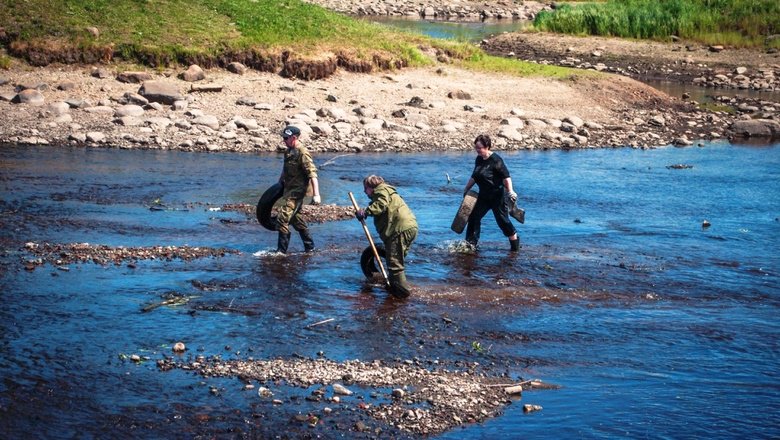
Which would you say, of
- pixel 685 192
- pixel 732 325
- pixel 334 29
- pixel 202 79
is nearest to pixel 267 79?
pixel 202 79

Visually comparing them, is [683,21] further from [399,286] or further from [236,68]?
[399,286]

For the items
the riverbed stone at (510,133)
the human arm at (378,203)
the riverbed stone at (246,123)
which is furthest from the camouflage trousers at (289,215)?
the riverbed stone at (510,133)

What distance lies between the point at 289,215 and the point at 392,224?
2.62 m

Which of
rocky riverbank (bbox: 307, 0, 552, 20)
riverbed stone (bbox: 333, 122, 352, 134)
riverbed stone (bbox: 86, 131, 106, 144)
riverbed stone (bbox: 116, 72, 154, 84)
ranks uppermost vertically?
rocky riverbank (bbox: 307, 0, 552, 20)

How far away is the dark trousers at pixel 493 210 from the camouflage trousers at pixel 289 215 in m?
3.01

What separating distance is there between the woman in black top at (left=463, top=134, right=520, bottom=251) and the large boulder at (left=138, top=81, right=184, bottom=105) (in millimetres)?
13074

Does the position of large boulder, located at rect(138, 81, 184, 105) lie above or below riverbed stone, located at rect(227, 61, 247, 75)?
below

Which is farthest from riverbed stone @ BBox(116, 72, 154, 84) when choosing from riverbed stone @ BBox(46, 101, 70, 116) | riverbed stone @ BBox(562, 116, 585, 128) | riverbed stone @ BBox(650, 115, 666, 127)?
riverbed stone @ BBox(650, 115, 666, 127)

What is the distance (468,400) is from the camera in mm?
10875

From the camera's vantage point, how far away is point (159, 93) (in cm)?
2770

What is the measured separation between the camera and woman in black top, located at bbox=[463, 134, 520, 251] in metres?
16.7

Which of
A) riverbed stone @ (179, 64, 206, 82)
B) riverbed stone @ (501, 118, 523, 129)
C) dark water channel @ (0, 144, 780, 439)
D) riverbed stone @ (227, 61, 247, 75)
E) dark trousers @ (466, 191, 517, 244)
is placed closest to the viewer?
dark water channel @ (0, 144, 780, 439)

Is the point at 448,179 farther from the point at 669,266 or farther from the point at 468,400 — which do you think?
the point at 468,400

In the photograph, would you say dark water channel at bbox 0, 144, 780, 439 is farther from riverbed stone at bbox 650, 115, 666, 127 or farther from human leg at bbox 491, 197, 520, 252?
riverbed stone at bbox 650, 115, 666, 127
